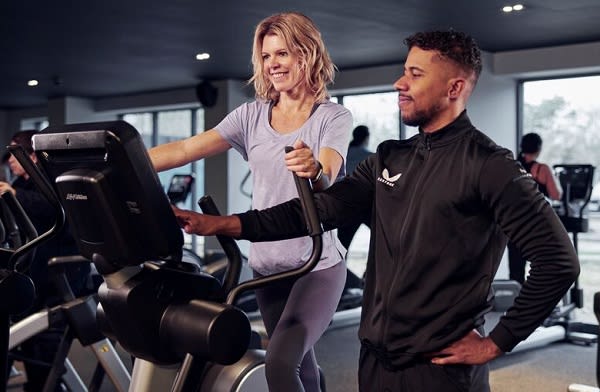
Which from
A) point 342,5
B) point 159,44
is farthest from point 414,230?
point 159,44

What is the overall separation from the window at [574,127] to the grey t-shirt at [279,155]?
6319 mm

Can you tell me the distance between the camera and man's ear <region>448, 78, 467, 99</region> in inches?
67.6

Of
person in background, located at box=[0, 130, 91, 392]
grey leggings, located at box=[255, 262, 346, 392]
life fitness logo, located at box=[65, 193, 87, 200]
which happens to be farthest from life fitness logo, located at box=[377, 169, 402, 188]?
person in background, located at box=[0, 130, 91, 392]

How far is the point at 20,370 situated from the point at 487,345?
12.5 ft

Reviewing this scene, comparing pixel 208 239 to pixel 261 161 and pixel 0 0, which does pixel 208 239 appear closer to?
pixel 0 0

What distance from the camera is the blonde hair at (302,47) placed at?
84.7 inches

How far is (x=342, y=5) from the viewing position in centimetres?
630

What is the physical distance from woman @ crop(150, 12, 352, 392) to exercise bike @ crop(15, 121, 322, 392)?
33cm

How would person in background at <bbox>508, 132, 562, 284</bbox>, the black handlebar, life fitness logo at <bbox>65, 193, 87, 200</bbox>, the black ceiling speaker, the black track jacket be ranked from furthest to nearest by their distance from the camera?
the black ceiling speaker, person in background at <bbox>508, 132, 562, 284</bbox>, the black handlebar, life fitness logo at <bbox>65, 193, 87, 200</bbox>, the black track jacket

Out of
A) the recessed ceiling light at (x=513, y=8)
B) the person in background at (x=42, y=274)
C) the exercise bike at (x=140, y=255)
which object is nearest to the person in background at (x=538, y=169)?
the recessed ceiling light at (x=513, y=8)

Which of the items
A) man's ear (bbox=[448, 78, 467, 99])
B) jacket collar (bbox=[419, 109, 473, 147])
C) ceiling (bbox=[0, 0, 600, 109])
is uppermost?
ceiling (bbox=[0, 0, 600, 109])

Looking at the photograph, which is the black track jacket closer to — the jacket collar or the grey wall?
the jacket collar

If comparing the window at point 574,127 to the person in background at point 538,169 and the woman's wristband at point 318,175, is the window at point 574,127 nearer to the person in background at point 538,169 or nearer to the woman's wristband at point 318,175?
the person in background at point 538,169

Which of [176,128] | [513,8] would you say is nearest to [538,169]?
[513,8]
